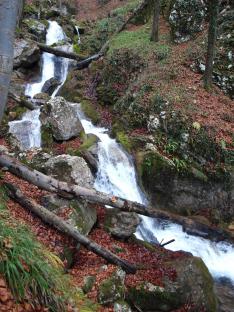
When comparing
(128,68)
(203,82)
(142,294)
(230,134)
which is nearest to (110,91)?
(128,68)

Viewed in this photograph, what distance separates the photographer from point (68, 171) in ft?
32.0

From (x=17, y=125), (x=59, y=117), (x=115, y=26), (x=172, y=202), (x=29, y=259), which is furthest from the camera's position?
(x=115, y=26)

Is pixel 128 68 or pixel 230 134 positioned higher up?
pixel 128 68

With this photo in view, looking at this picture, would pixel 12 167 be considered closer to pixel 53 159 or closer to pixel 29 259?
pixel 53 159

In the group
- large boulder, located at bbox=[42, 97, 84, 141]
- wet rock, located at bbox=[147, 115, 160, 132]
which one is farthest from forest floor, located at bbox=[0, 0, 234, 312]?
wet rock, located at bbox=[147, 115, 160, 132]

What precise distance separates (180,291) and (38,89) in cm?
1489

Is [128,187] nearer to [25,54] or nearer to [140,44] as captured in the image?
[140,44]

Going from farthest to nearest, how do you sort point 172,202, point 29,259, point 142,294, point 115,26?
point 115,26
point 172,202
point 142,294
point 29,259

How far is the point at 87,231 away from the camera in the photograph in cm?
870

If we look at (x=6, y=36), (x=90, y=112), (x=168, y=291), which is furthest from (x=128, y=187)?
(x=6, y=36)

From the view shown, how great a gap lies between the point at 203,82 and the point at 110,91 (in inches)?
183

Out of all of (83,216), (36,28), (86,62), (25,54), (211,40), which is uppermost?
(36,28)

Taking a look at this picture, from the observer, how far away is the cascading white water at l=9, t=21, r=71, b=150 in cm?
1406

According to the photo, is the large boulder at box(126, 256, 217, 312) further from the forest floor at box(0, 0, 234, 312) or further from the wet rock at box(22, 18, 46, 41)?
the wet rock at box(22, 18, 46, 41)
